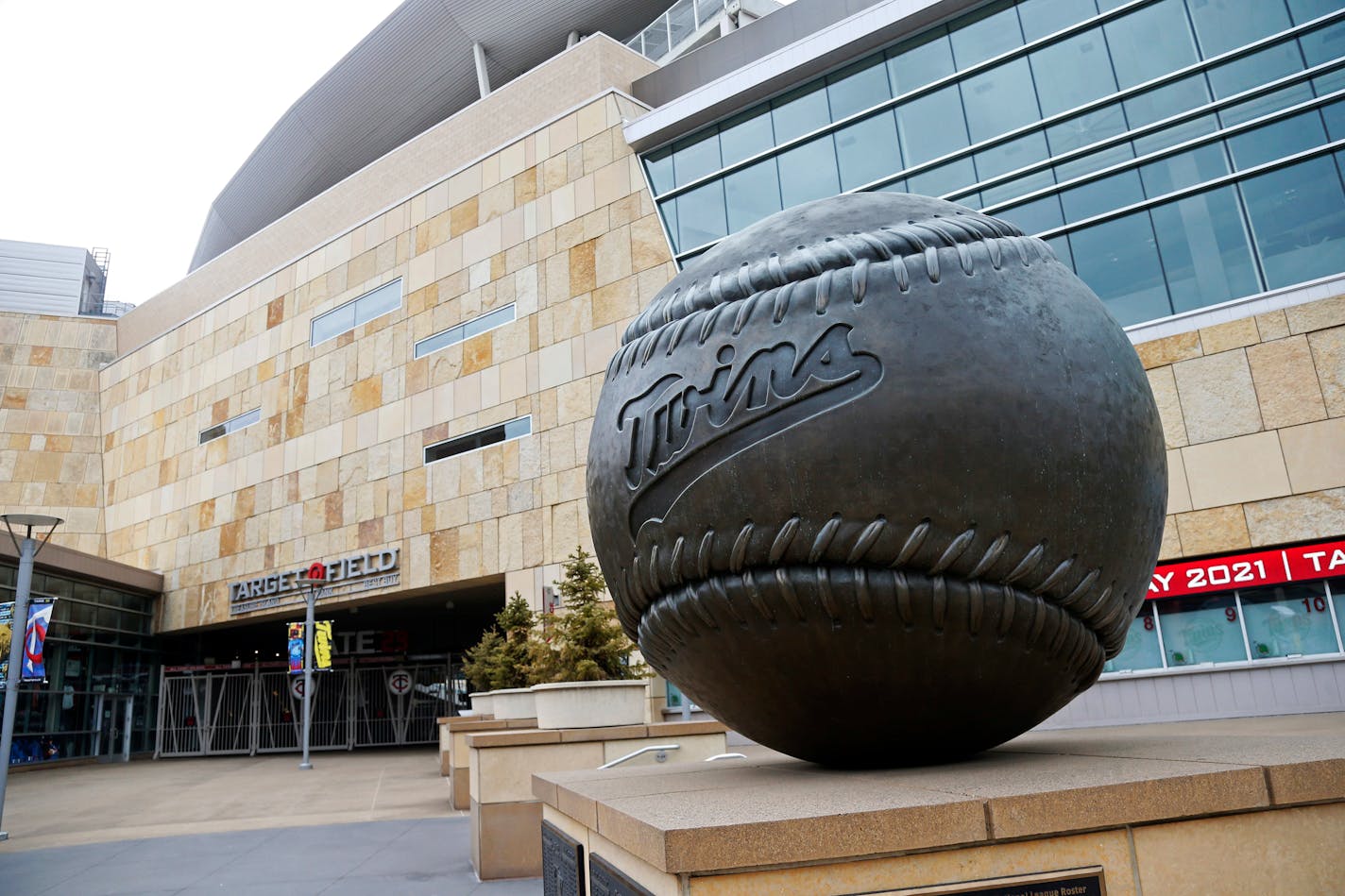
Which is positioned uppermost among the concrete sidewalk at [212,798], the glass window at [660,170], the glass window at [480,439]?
the glass window at [660,170]

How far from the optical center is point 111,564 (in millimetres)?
28172

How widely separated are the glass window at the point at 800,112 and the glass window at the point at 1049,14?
4.30m

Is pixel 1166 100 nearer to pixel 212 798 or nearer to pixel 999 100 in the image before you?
pixel 999 100

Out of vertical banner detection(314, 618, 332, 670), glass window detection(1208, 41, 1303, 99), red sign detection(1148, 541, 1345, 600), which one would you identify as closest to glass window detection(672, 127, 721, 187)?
glass window detection(1208, 41, 1303, 99)

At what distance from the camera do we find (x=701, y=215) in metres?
21.3

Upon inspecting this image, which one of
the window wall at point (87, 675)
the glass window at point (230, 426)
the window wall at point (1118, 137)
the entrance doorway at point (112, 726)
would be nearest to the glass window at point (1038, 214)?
the window wall at point (1118, 137)

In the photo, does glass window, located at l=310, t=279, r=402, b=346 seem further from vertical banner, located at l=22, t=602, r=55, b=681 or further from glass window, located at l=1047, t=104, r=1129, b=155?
glass window, located at l=1047, t=104, r=1129, b=155

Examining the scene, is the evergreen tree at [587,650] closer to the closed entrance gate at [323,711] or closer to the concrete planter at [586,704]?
the concrete planter at [586,704]

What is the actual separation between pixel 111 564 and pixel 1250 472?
30102mm

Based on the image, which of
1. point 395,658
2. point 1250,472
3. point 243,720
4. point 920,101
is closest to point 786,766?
point 1250,472

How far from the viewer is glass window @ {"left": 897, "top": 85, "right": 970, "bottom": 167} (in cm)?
1877

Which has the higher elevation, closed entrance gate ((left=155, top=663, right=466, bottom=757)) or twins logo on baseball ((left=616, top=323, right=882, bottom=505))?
twins logo on baseball ((left=616, top=323, right=882, bottom=505))

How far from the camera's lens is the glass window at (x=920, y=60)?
19.1 meters

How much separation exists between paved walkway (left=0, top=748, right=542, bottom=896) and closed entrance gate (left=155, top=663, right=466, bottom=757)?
10539 millimetres
